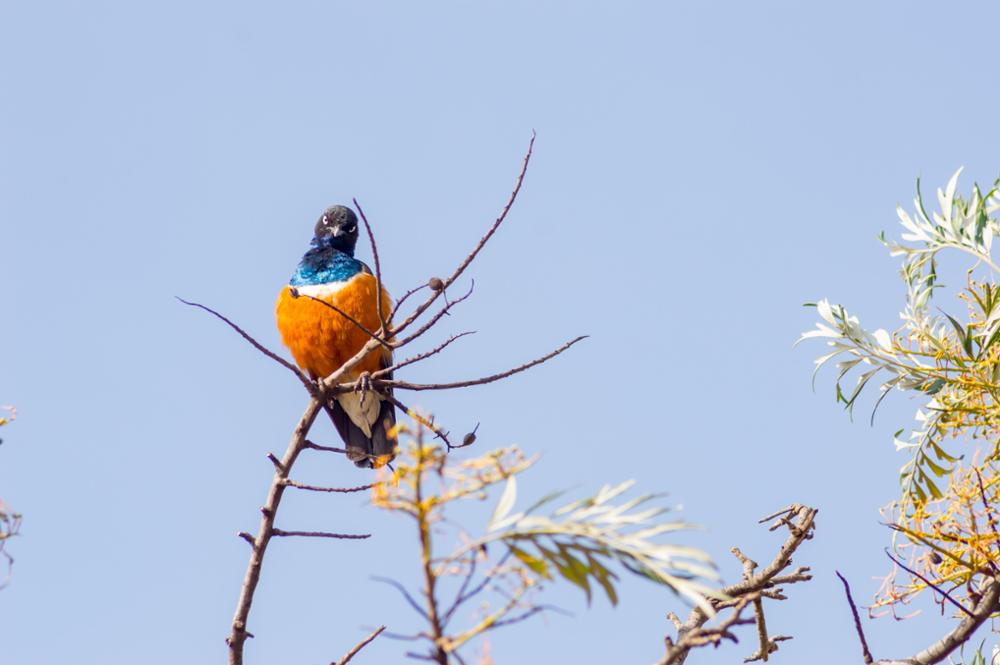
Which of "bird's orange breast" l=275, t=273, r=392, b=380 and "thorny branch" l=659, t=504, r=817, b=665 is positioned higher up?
"bird's orange breast" l=275, t=273, r=392, b=380

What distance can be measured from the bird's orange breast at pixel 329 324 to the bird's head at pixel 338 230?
53cm

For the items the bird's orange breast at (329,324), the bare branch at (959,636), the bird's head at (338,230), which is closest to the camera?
the bare branch at (959,636)

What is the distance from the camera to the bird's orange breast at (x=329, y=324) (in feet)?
18.7

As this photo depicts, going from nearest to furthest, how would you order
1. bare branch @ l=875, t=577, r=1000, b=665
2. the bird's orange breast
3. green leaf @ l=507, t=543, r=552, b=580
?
green leaf @ l=507, t=543, r=552, b=580, bare branch @ l=875, t=577, r=1000, b=665, the bird's orange breast

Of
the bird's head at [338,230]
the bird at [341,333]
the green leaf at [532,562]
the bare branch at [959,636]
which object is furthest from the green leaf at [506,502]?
the bird's head at [338,230]

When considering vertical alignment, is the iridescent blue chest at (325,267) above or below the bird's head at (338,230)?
below

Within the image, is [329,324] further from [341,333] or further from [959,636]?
[959,636]

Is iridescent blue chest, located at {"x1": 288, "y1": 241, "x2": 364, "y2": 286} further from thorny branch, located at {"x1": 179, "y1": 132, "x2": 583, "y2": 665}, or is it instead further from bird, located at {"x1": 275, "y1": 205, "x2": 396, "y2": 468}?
thorny branch, located at {"x1": 179, "y1": 132, "x2": 583, "y2": 665}

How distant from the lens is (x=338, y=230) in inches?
254

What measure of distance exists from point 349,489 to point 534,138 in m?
0.81

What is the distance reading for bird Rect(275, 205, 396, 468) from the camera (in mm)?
5703

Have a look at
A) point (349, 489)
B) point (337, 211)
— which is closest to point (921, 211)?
point (349, 489)

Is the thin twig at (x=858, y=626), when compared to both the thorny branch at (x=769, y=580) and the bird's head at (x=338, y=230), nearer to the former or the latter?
the thorny branch at (x=769, y=580)

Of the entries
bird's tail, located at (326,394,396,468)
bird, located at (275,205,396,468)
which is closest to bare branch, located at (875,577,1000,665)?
bird, located at (275,205,396,468)
